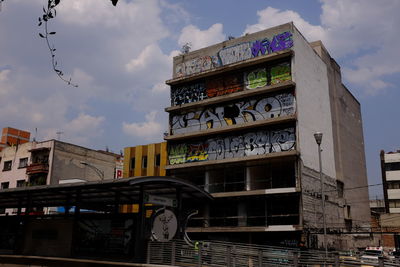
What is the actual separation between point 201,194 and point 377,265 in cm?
980

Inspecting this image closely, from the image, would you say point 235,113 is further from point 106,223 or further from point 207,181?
point 106,223

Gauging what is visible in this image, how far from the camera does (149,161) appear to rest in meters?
49.6

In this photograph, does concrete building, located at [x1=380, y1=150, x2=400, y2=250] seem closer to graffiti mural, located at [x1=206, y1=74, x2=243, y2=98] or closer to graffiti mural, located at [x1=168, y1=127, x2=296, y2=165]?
graffiti mural, located at [x1=168, y1=127, x2=296, y2=165]

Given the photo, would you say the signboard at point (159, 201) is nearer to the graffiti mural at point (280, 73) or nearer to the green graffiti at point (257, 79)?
the graffiti mural at point (280, 73)

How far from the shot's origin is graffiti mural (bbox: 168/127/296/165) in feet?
128

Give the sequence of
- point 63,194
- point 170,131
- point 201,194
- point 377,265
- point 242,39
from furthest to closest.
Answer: point 170,131 < point 242,39 < point 63,194 < point 201,194 < point 377,265

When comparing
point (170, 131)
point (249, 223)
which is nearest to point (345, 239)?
point (249, 223)

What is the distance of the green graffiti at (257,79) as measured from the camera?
41000 mm

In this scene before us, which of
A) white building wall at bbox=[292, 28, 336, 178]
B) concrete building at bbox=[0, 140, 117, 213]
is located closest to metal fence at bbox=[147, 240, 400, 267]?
white building wall at bbox=[292, 28, 336, 178]

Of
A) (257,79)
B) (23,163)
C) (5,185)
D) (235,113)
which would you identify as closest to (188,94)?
(235,113)

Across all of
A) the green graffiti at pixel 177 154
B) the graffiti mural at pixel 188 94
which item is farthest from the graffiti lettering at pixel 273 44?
the green graffiti at pixel 177 154

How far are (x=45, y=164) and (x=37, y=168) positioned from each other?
1.20m

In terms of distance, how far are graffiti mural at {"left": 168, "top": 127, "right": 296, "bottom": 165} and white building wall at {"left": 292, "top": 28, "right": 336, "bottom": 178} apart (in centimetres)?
152

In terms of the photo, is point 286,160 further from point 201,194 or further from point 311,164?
point 201,194
